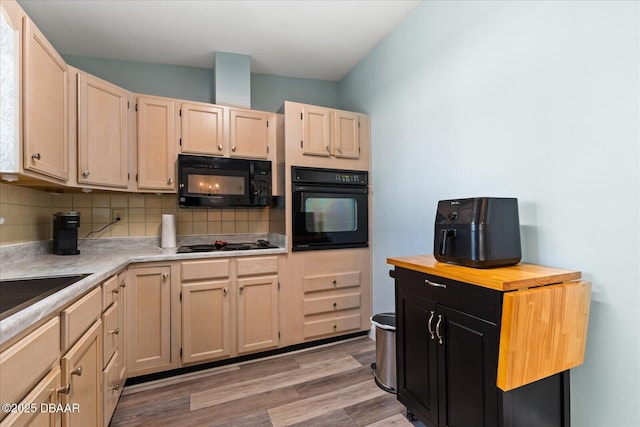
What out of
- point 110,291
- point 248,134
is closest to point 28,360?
point 110,291

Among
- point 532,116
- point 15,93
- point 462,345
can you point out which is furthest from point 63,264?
point 532,116

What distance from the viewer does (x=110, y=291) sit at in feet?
5.46

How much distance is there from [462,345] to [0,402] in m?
1.53

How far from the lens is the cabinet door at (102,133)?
1.99 metres

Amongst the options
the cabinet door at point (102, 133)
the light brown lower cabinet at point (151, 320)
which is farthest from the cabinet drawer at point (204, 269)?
the cabinet door at point (102, 133)

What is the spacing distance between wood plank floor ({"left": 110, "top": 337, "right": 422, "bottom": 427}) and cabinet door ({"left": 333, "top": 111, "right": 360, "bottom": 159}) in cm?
183

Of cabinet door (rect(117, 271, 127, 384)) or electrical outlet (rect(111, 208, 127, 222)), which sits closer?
cabinet door (rect(117, 271, 127, 384))

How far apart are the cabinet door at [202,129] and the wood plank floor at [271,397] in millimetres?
1829

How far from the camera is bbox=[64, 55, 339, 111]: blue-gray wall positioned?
2.74m

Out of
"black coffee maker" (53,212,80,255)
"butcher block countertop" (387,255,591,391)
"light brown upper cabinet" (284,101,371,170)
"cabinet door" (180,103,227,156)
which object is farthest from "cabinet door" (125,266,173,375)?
"butcher block countertop" (387,255,591,391)

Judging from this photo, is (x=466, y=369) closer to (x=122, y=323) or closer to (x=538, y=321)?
(x=538, y=321)

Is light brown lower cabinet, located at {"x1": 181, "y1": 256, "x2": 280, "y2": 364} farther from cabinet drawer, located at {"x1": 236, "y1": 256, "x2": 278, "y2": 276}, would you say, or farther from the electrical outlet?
the electrical outlet

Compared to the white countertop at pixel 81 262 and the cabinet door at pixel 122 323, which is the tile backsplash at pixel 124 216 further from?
the cabinet door at pixel 122 323

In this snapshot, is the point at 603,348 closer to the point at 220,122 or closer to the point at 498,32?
the point at 498,32
